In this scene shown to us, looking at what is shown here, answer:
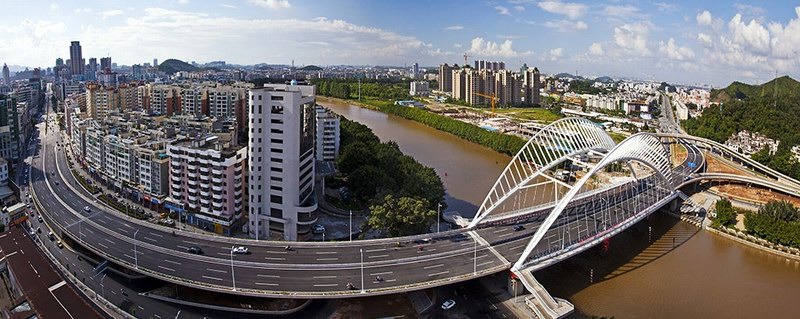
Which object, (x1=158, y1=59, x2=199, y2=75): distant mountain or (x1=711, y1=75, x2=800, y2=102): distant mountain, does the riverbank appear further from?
(x1=158, y1=59, x2=199, y2=75): distant mountain

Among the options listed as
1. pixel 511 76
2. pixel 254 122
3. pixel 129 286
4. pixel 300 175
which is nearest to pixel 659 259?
pixel 300 175

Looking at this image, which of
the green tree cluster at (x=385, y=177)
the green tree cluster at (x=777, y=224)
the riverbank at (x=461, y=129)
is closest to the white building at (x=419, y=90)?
the riverbank at (x=461, y=129)

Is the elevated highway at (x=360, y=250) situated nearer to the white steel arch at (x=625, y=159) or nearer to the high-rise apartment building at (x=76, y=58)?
the white steel arch at (x=625, y=159)

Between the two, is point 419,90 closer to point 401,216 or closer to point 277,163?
point 277,163

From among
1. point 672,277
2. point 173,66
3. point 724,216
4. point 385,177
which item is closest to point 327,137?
point 385,177

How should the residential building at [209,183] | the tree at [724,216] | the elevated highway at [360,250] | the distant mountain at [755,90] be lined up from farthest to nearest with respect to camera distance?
the distant mountain at [755,90], the tree at [724,216], the residential building at [209,183], the elevated highway at [360,250]

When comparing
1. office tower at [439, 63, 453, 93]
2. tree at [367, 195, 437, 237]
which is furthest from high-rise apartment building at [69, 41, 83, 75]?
tree at [367, 195, 437, 237]
